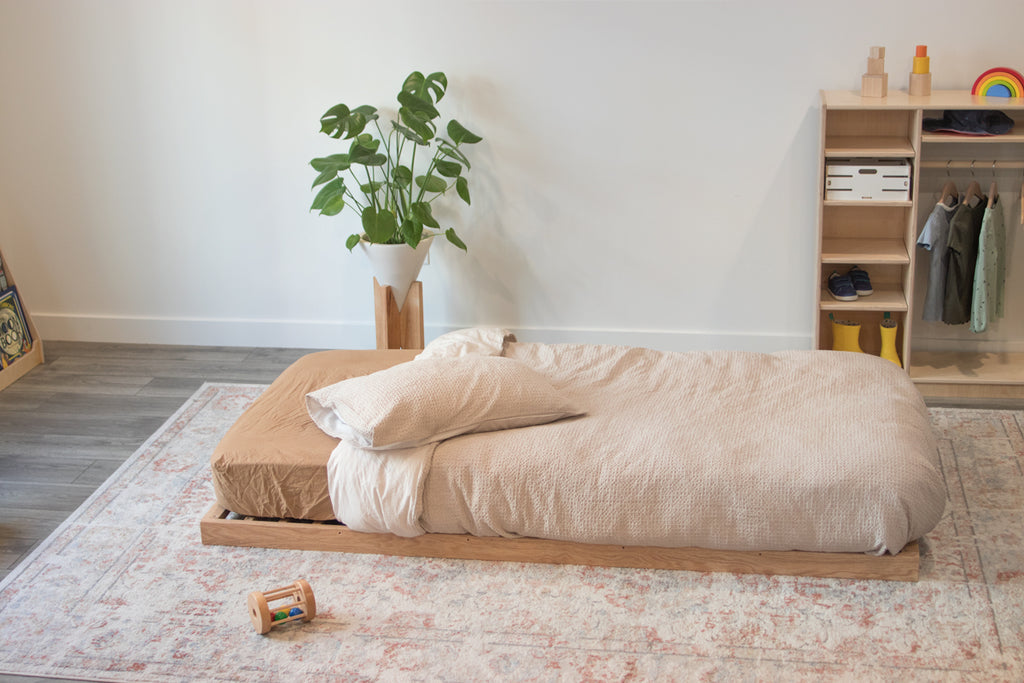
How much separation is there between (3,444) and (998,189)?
3.98 meters

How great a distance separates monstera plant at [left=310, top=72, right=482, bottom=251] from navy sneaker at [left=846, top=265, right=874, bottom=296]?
5.22 ft

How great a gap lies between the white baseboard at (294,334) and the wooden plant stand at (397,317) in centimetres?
31

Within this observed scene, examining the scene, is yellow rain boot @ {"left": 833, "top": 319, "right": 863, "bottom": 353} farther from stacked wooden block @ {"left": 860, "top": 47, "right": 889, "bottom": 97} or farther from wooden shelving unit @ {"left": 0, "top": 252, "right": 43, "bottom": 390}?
wooden shelving unit @ {"left": 0, "top": 252, "right": 43, "bottom": 390}

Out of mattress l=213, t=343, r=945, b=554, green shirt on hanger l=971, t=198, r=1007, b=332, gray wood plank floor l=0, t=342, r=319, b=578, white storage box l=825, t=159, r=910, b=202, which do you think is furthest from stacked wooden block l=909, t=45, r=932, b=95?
gray wood plank floor l=0, t=342, r=319, b=578

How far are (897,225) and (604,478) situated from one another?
211 cm

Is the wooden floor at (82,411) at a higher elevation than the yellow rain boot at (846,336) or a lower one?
lower

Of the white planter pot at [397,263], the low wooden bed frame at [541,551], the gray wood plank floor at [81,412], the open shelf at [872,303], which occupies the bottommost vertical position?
the low wooden bed frame at [541,551]

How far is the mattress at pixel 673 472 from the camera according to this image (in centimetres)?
262

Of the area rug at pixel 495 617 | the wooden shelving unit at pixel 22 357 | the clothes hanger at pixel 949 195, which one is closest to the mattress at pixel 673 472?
the area rug at pixel 495 617

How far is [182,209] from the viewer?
14.9 ft

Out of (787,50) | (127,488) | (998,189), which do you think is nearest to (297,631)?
(127,488)

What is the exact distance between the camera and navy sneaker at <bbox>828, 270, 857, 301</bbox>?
3980mm

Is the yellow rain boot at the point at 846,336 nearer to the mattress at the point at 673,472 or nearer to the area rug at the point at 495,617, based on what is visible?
the mattress at the point at 673,472

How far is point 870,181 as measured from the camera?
3.82m
